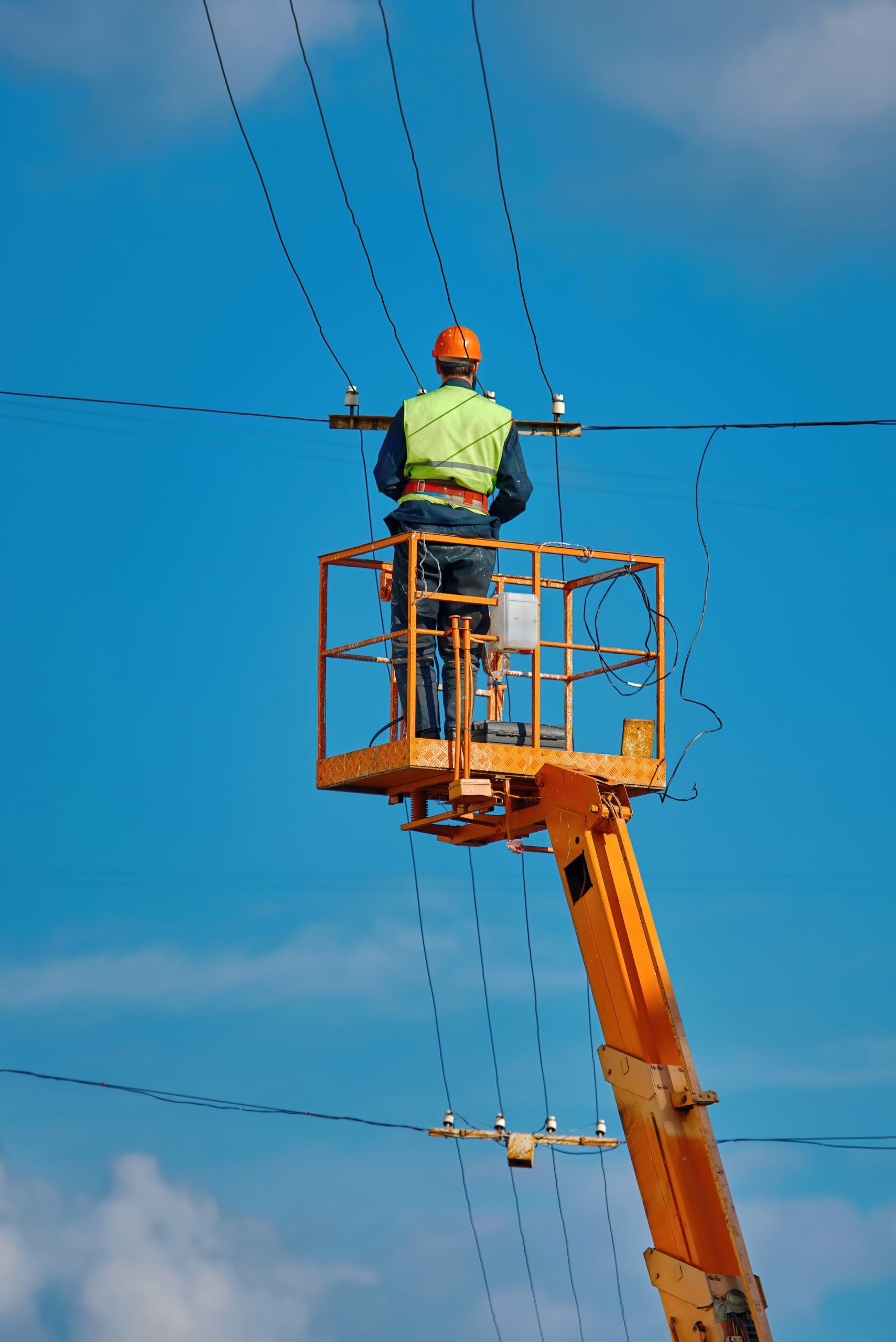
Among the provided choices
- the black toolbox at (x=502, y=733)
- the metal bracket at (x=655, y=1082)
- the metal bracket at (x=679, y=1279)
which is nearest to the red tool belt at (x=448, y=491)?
the black toolbox at (x=502, y=733)

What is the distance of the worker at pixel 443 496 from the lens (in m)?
18.0

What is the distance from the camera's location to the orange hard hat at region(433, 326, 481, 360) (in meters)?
18.5

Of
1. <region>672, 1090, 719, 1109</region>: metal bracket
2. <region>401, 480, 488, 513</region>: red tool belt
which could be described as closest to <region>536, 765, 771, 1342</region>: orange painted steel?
<region>672, 1090, 719, 1109</region>: metal bracket

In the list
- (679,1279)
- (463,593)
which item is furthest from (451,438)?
(679,1279)

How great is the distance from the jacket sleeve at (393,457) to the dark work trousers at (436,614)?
0.57 meters

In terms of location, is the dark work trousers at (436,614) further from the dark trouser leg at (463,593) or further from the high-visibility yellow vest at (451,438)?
the high-visibility yellow vest at (451,438)

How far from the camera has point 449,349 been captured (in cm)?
1847

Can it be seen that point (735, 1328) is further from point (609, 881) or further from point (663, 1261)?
point (609, 881)

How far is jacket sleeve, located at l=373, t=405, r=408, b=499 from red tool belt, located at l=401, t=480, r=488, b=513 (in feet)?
0.47

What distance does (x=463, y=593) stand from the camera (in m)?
18.1

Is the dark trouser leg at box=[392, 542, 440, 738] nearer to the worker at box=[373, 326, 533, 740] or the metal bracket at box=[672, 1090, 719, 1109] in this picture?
the worker at box=[373, 326, 533, 740]

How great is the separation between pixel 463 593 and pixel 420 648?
0.65 meters

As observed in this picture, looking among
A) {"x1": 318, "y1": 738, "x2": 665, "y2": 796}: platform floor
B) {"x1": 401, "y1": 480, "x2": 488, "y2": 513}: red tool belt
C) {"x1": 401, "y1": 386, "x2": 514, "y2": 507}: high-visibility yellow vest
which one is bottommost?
{"x1": 318, "y1": 738, "x2": 665, "y2": 796}: platform floor

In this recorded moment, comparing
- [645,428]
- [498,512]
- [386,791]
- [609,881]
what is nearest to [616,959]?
[609,881]
